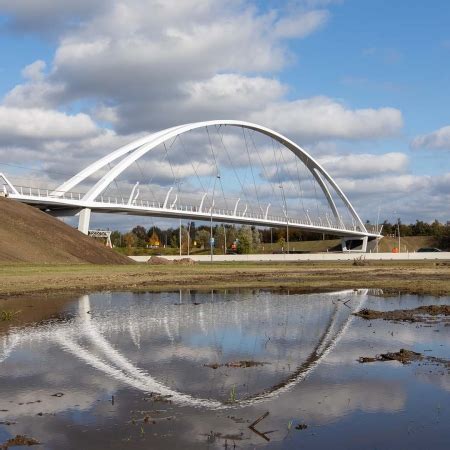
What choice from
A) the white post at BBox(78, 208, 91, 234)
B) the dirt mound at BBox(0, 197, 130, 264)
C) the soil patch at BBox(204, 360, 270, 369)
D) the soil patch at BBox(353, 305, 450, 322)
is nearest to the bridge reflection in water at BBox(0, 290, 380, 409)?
the soil patch at BBox(204, 360, 270, 369)

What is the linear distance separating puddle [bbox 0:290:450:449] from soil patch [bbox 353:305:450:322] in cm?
53

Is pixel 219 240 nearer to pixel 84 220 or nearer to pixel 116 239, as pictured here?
pixel 116 239

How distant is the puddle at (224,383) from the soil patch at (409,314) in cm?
53

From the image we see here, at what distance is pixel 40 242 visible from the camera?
55.8m

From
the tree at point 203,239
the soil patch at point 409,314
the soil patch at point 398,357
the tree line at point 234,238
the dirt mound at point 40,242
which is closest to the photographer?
the soil patch at point 398,357

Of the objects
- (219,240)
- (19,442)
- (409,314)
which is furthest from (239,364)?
(219,240)

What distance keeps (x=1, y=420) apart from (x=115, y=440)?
1700mm

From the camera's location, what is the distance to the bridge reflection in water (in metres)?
9.16

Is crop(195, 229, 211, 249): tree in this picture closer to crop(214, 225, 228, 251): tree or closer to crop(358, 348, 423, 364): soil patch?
crop(214, 225, 228, 251): tree

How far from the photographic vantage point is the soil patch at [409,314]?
16.8m

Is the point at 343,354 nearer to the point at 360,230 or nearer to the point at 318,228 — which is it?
the point at 318,228

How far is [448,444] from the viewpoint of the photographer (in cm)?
648

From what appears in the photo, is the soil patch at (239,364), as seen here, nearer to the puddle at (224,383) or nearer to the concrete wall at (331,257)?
the puddle at (224,383)

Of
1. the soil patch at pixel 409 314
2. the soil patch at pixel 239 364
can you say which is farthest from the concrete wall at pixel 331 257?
the soil patch at pixel 239 364
